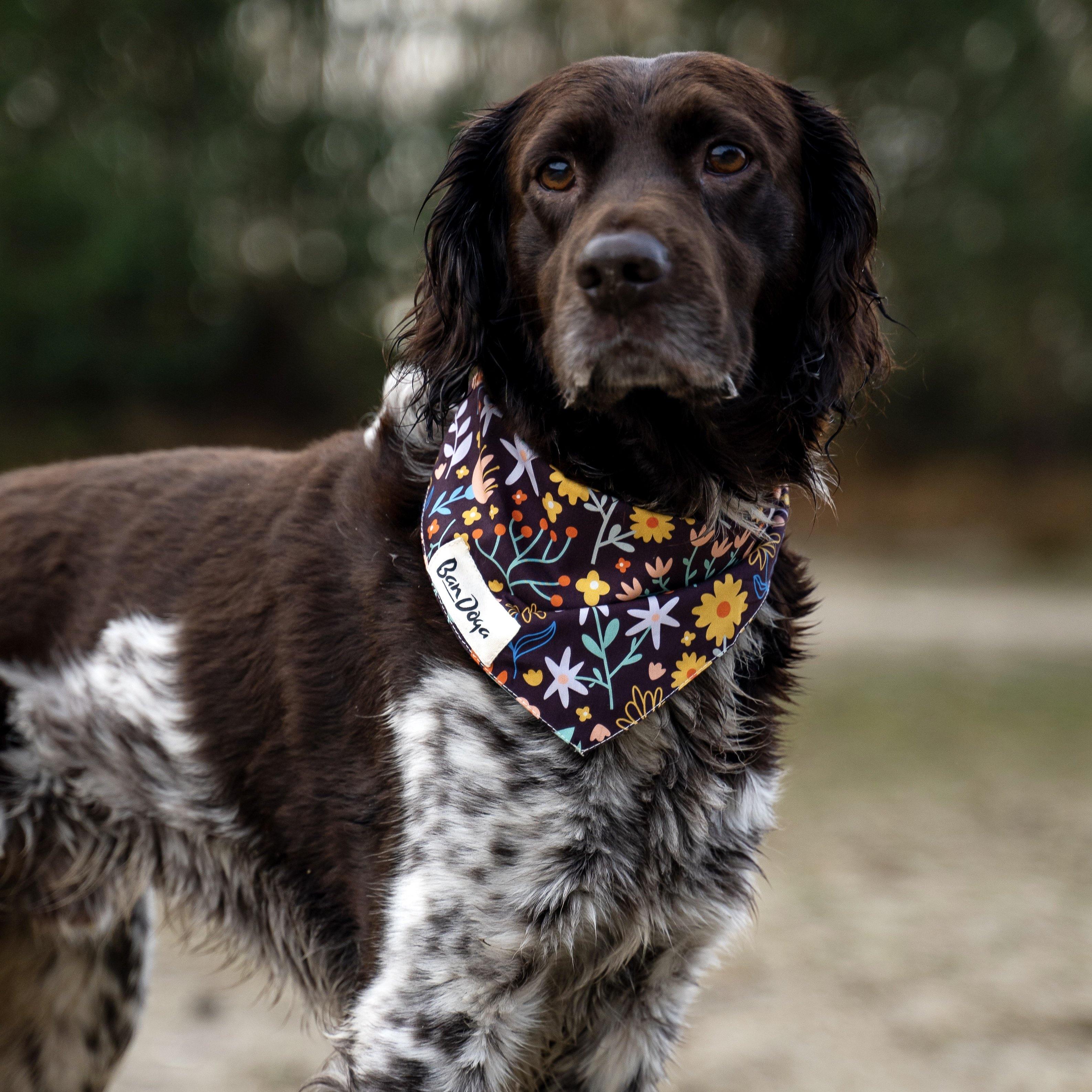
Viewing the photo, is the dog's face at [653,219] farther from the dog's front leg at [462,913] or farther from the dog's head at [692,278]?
the dog's front leg at [462,913]

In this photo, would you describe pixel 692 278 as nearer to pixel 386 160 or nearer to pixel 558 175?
pixel 558 175

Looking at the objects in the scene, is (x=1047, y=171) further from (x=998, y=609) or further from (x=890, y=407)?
(x=998, y=609)

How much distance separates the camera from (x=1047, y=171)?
47.7ft

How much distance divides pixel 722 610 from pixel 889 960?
2274 millimetres

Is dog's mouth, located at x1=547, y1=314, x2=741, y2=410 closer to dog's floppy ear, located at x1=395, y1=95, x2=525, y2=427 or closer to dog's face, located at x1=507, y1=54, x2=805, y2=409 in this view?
dog's face, located at x1=507, y1=54, x2=805, y2=409

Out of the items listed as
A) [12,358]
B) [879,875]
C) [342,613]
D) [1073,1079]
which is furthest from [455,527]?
[12,358]

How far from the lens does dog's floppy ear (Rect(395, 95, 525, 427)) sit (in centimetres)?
208

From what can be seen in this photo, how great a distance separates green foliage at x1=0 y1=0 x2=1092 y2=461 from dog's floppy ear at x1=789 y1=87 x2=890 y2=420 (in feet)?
40.3

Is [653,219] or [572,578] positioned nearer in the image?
[653,219]

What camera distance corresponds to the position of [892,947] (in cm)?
387

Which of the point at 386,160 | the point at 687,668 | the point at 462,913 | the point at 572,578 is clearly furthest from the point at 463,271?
the point at 386,160

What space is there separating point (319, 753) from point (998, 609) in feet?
34.9

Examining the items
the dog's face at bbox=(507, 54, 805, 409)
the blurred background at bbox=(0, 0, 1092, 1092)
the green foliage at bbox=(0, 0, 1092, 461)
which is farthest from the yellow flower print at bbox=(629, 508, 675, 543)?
the green foliage at bbox=(0, 0, 1092, 461)

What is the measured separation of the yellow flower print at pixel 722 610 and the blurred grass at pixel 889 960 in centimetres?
30
